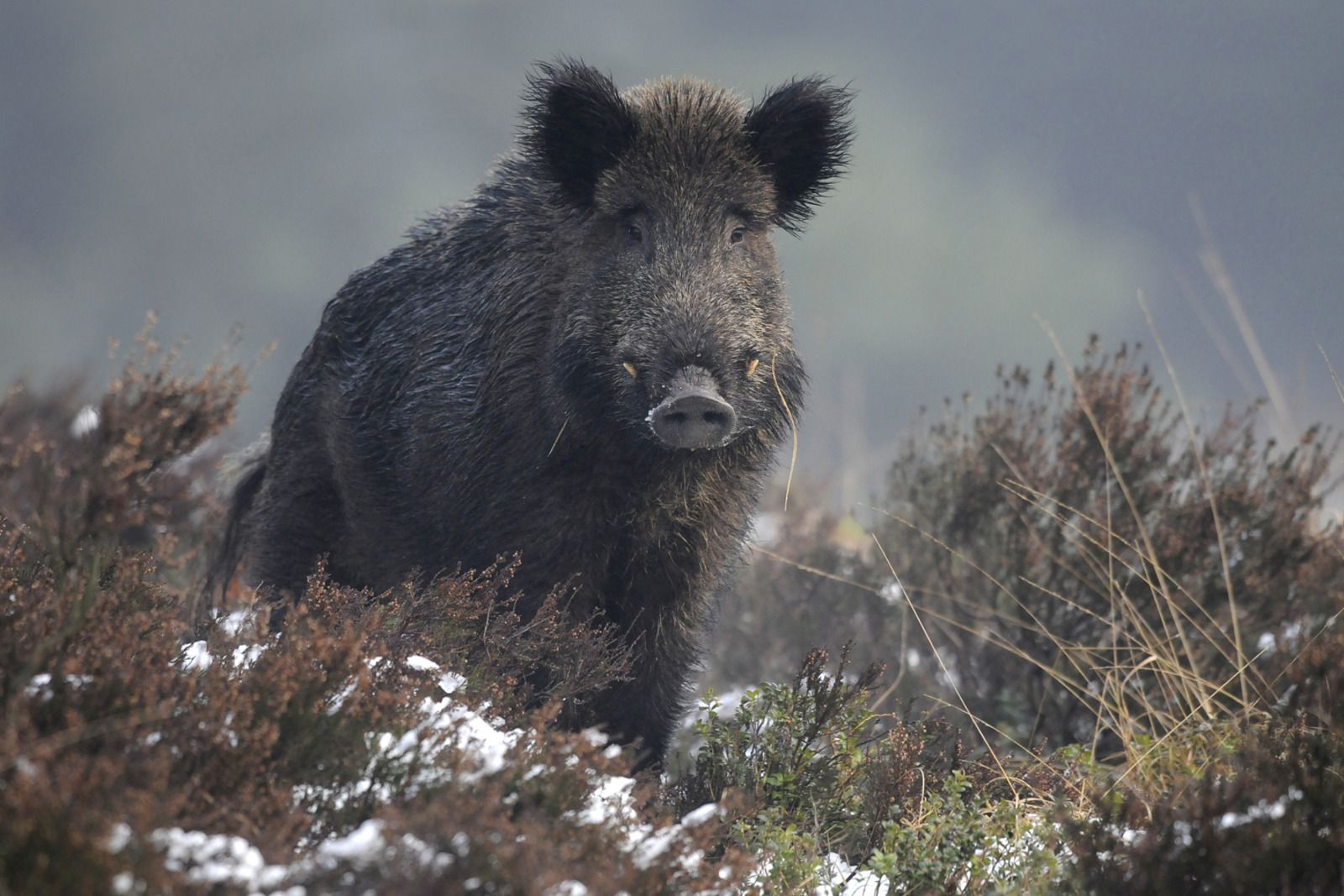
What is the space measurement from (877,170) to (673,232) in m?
→ 80.4

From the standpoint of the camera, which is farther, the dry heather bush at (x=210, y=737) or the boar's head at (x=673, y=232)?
the boar's head at (x=673, y=232)

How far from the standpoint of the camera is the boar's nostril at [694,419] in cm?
381

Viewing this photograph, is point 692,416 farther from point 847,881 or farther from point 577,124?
point 847,881

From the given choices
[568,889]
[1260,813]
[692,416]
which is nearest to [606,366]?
[692,416]

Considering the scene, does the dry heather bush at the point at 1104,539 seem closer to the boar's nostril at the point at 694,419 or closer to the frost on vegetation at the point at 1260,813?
the boar's nostril at the point at 694,419

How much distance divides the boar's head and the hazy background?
52.3 m

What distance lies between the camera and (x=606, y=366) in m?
4.18

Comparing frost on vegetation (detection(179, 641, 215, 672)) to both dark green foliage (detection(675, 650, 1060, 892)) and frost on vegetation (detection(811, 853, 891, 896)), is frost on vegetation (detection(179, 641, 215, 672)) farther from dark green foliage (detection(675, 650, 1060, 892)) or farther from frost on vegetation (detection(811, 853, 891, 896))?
frost on vegetation (detection(811, 853, 891, 896))

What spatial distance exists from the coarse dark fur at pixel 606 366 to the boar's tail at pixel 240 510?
0.96m

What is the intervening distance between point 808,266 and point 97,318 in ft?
124

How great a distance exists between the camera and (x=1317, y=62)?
83000 mm

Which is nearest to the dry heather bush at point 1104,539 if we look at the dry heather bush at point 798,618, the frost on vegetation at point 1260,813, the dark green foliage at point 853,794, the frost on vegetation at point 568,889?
the dry heather bush at point 798,618

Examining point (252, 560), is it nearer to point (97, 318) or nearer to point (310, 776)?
point (310, 776)

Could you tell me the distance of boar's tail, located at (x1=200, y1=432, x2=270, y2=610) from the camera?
19.0 feet
